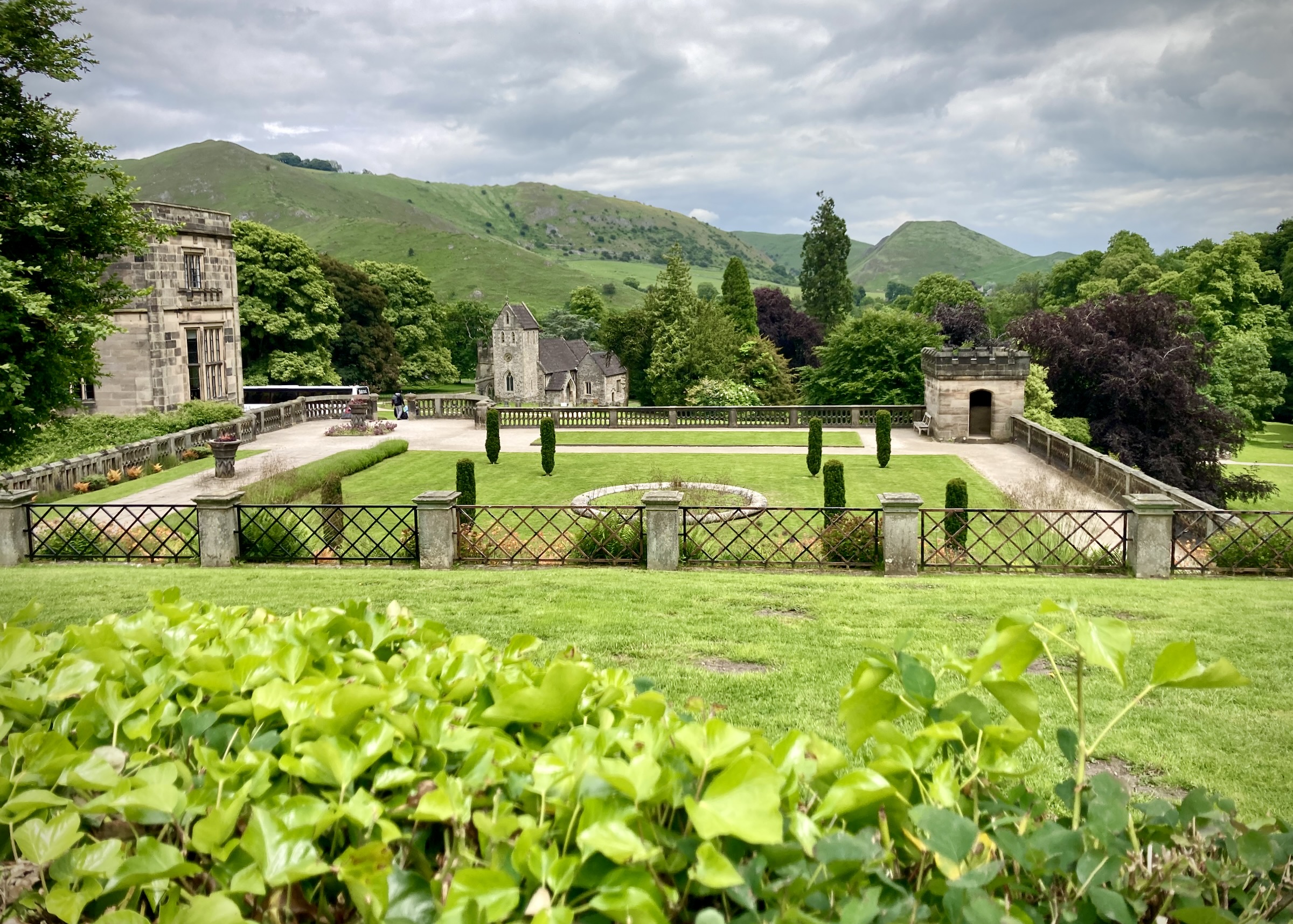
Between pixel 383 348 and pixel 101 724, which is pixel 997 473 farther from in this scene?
pixel 383 348

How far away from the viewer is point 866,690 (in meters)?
2.13

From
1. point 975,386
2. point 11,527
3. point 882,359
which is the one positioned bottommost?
point 11,527

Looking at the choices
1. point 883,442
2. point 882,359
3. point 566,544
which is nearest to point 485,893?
point 566,544

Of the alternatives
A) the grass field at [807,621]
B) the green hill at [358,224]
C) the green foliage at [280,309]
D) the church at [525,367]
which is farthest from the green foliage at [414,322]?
the grass field at [807,621]

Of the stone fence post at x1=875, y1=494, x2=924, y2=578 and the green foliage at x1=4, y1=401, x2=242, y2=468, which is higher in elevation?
the green foliage at x1=4, y1=401, x2=242, y2=468

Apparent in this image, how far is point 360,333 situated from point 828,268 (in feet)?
133

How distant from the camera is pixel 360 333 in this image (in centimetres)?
5950

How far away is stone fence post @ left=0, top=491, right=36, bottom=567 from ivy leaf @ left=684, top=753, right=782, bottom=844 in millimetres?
17045

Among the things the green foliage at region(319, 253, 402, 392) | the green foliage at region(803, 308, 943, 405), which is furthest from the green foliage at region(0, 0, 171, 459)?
the green foliage at region(319, 253, 402, 392)

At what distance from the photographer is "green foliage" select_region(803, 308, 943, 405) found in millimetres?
38688

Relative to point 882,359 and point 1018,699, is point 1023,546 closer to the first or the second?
point 1018,699

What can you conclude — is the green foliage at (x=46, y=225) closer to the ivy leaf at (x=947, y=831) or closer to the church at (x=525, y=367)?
the ivy leaf at (x=947, y=831)

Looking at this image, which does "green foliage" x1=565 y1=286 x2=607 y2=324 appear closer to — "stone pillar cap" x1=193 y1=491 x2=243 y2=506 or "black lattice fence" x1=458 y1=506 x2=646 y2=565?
"black lattice fence" x1=458 y1=506 x2=646 y2=565

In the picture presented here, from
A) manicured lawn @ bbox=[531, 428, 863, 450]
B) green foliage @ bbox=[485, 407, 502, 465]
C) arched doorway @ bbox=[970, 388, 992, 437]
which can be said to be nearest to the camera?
green foliage @ bbox=[485, 407, 502, 465]
